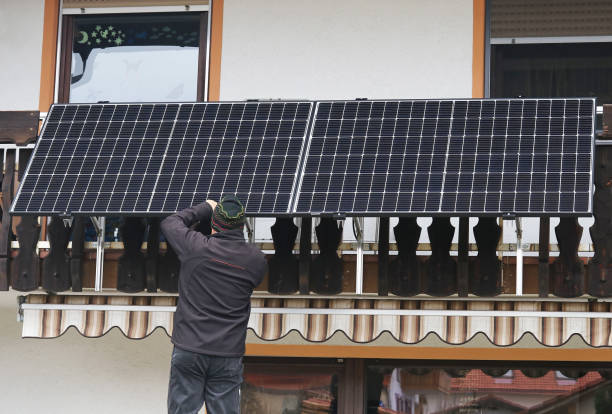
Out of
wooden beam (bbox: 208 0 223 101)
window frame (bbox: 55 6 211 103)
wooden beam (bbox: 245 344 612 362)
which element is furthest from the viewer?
window frame (bbox: 55 6 211 103)

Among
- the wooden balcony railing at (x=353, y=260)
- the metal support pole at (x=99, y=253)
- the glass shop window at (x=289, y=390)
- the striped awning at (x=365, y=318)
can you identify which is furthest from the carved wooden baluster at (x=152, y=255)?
Answer: the glass shop window at (x=289, y=390)

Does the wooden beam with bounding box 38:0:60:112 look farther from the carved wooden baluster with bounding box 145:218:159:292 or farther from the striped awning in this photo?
the striped awning

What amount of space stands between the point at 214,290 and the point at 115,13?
6.08 meters

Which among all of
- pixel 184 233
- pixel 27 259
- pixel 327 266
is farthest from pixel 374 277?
pixel 27 259

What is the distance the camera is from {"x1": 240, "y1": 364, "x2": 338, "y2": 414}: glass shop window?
11.2m

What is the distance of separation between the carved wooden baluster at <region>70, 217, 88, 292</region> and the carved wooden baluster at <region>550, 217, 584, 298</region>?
13.5ft

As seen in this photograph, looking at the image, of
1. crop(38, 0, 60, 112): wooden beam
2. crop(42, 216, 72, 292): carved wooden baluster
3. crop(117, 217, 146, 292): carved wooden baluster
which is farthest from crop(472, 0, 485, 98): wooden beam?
crop(38, 0, 60, 112): wooden beam

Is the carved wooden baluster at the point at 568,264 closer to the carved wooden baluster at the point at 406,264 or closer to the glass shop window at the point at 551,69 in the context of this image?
the carved wooden baluster at the point at 406,264

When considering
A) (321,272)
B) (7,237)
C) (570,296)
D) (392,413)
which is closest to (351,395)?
(392,413)

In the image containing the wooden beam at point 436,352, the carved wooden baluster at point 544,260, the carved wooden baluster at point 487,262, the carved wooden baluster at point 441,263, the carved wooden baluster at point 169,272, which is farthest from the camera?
the wooden beam at point 436,352

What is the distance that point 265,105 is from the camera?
32.4ft

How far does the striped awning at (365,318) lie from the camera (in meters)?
9.23

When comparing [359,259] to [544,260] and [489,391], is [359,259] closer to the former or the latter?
[544,260]

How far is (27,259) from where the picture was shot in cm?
987
